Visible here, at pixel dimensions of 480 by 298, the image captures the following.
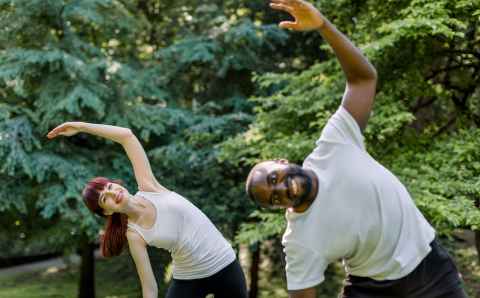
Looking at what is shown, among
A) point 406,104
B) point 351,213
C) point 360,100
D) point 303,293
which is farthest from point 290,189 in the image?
point 406,104

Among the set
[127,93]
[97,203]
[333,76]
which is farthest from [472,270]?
[97,203]

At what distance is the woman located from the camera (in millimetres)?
2971

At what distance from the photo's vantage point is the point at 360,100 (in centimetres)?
198

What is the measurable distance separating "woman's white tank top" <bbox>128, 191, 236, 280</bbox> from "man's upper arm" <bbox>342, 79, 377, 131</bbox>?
1.42 metres

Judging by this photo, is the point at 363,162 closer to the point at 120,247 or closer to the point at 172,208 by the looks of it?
the point at 172,208

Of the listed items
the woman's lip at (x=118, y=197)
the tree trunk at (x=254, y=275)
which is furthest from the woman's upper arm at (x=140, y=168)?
the tree trunk at (x=254, y=275)

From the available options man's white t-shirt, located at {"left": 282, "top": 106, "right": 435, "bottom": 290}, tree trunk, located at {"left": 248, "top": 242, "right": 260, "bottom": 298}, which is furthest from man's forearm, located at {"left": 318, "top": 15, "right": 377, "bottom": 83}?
tree trunk, located at {"left": 248, "top": 242, "right": 260, "bottom": 298}

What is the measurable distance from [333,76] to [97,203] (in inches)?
162

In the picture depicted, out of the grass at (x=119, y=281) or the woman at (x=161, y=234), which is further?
the grass at (x=119, y=281)

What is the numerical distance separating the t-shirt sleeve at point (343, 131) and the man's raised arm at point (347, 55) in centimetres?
5

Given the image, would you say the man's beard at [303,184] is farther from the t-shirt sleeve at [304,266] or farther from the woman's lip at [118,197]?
the woman's lip at [118,197]

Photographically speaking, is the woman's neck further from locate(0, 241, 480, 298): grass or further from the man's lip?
locate(0, 241, 480, 298): grass

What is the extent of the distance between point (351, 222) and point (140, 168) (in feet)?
5.64

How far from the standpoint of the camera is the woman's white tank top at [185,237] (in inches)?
120
